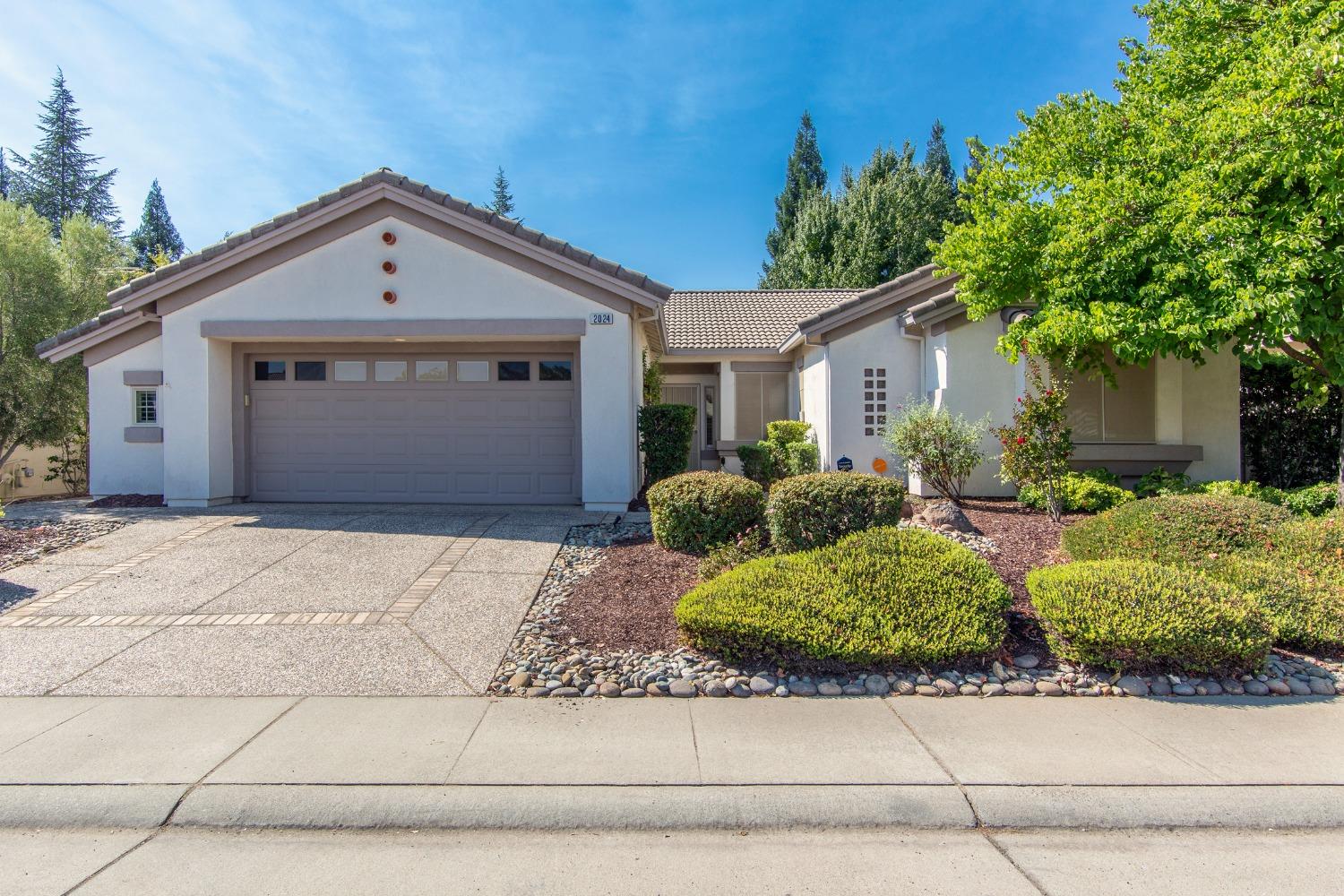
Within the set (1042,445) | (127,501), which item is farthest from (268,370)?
(1042,445)

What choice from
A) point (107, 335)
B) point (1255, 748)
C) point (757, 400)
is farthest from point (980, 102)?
point (107, 335)

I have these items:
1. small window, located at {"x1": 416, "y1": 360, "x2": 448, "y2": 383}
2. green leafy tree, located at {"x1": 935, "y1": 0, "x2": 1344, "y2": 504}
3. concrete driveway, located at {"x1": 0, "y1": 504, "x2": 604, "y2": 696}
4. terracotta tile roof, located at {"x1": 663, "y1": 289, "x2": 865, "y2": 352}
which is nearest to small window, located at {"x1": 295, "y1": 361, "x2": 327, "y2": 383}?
small window, located at {"x1": 416, "y1": 360, "x2": 448, "y2": 383}

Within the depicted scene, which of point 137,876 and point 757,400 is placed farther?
point 757,400

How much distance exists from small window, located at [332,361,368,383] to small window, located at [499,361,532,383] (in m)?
2.26

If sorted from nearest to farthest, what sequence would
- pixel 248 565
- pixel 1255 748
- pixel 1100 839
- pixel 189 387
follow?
pixel 1100 839, pixel 1255 748, pixel 248 565, pixel 189 387

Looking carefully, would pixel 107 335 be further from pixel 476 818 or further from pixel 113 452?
pixel 476 818

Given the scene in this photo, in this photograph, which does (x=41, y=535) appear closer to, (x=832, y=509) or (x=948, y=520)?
(x=832, y=509)

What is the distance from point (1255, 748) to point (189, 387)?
13.2 m

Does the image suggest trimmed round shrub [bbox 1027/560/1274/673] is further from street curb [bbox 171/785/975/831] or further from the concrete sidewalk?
street curb [bbox 171/785/975/831]

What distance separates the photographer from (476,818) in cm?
347

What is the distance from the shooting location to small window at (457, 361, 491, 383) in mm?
11789

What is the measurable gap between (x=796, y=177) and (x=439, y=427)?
103ft

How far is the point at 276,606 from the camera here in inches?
256

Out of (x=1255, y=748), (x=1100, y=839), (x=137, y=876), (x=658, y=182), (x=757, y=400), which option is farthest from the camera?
(x=658, y=182)
